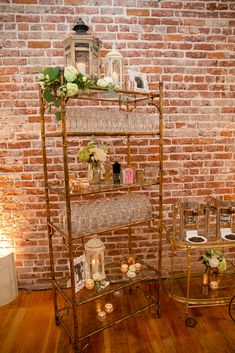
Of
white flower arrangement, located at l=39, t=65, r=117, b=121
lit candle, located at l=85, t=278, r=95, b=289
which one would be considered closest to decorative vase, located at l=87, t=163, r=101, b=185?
white flower arrangement, located at l=39, t=65, r=117, b=121

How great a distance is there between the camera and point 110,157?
9.41 feet

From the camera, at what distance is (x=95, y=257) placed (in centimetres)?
246

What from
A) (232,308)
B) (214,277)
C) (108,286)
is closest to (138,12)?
(108,286)

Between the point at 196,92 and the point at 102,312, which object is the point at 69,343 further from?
the point at 196,92

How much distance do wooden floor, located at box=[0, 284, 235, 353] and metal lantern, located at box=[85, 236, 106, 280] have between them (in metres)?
0.48

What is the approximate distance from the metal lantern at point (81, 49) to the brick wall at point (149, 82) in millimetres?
675

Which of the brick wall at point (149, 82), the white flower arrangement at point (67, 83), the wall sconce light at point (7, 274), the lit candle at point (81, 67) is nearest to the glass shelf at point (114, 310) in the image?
the wall sconce light at point (7, 274)

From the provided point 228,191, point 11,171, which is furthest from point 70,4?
point 228,191

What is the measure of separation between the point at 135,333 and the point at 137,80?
7.16 feet

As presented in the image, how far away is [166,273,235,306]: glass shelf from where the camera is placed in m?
2.60

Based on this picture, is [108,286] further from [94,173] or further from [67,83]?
[67,83]

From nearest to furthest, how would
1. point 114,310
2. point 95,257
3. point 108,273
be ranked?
point 95,257 → point 114,310 → point 108,273

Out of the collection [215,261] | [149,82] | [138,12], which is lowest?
[215,261]

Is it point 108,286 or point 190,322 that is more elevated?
point 108,286
